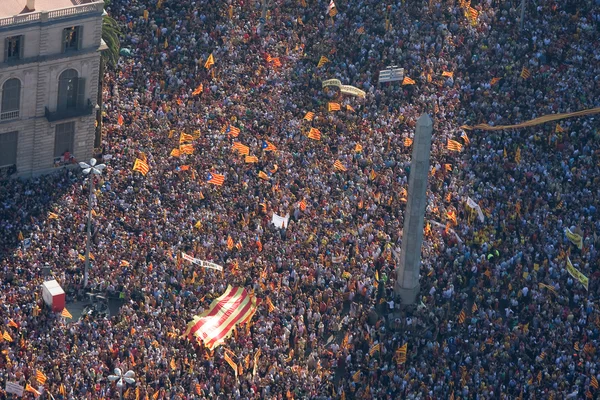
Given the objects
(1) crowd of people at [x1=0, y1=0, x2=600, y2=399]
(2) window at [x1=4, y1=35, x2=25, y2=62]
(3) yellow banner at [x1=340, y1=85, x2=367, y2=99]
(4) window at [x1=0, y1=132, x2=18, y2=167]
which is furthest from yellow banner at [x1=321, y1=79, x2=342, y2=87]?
(2) window at [x1=4, y1=35, x2=25, y2=62]

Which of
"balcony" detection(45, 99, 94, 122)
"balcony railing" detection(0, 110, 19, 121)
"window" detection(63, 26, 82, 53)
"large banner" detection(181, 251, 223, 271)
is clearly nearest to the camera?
"large banner" detection(181, 251, 223, 271)

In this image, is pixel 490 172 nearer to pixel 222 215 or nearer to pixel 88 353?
pixel 222 215

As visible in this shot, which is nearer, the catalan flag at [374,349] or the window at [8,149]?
the catalan flag at [374,349]

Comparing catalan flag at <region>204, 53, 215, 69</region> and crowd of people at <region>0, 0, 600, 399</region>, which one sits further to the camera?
catalan flag at <region>204, 53, 215, 69</region>

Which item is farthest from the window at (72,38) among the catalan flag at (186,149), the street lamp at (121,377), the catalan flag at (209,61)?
the street lamp at (121,377)

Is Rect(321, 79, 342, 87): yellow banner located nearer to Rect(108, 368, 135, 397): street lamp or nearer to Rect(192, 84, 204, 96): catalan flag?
Rect(192, 84, 204, 96): catalan flag

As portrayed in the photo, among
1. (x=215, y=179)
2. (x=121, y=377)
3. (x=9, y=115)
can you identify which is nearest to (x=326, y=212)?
(x=215, y=179)

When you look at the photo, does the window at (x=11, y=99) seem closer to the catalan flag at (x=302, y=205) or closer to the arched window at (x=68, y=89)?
the arched window at (x=68, y=89)
